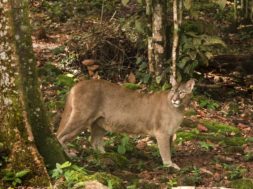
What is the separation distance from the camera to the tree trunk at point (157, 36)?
13469mm

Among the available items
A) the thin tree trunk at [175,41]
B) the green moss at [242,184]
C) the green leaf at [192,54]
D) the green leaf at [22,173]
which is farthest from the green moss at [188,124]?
the green leaf at [22,173]

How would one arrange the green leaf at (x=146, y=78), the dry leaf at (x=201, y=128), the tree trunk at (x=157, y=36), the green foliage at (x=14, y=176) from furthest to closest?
the green leaf at (x=146, y=78)
the tree trunk at (x=157, y=36)
the dry leaf at (x=201, y=128)
the green foliage at (x=14, y=176)

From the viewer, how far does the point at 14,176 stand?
6871mm

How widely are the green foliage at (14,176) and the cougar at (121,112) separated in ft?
7.63

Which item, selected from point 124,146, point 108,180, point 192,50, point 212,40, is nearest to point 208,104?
point 192,50

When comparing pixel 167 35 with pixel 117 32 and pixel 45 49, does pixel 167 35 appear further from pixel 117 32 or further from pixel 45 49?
pixel 45 49

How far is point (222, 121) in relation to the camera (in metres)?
12.6

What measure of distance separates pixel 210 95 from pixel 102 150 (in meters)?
5.15

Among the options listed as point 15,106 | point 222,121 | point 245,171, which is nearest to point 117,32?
point 222,121

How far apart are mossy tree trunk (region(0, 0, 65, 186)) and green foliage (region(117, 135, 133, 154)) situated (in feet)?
8.36

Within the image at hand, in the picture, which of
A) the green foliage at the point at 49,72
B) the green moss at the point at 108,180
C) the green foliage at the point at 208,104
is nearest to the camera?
the green moss at the point at 108,180

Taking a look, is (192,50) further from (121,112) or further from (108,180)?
(108,180)

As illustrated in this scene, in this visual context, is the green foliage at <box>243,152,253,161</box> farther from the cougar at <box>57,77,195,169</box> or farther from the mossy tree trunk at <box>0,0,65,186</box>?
the mossy tree trunk at <box>0,0,65,186</box>

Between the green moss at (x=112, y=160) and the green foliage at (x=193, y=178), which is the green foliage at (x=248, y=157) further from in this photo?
the green moss at (x=112, y=160)
